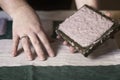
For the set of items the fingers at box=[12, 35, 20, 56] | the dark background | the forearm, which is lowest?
the dark background

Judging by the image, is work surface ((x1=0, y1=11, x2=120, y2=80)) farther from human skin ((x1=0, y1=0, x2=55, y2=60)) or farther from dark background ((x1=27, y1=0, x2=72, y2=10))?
dark background ((x1=27, y1=0, x2=72, y2=10))

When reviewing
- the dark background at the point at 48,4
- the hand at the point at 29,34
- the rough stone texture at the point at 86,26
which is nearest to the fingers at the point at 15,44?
the hand at the point at 29,34

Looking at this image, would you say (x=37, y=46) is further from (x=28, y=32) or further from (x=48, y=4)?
(x=48, y=4)

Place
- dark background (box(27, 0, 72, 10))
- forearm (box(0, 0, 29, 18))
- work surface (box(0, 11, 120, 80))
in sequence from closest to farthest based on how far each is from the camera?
work surface (box(0, 11, 120, 80))
forearm (box(0, 0, 29, 18))
dark background (box(27, 0, 72, 10))

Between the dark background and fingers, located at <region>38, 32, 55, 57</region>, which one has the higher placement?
fingers, located at <region>38, 32, 55, 57</region>

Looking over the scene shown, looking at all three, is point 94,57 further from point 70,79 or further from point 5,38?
point 5,38

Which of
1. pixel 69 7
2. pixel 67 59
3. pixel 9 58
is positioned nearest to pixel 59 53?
pixel 67 59

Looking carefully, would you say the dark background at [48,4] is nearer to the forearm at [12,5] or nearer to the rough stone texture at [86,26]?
the forearm at [12,5]

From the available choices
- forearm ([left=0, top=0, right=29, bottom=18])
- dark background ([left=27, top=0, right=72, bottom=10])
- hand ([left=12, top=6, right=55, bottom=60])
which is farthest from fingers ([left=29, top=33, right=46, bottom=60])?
dark background ([left=27, top=0, right=72, bottom=10])
